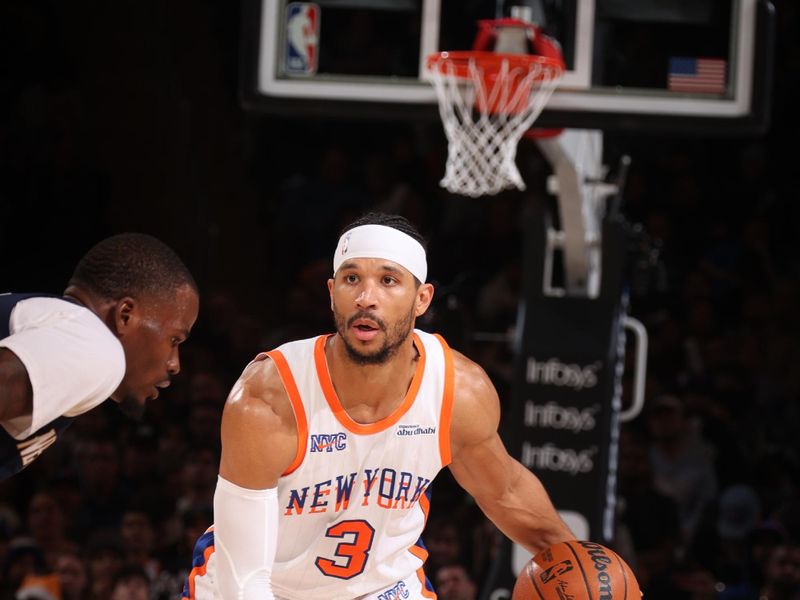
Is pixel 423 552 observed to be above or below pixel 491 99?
below

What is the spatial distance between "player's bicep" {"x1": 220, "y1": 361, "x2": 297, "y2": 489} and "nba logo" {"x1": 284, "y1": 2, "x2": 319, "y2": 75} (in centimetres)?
222

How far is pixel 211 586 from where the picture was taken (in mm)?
3914

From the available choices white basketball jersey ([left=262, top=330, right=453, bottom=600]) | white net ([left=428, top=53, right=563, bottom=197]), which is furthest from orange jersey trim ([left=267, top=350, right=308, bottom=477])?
white net ([left=428, top=53, right=563, bottom=197])

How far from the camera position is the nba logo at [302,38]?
557 centimetres

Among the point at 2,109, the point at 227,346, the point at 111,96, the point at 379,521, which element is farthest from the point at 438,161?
the point at 379,521

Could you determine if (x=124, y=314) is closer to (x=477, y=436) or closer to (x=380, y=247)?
(x=380, y=247)

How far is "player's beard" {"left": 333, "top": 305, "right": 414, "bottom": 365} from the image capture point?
370 centimetres

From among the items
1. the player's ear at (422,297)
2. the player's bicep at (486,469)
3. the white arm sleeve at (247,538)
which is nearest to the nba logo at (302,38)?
Result: the player's ear at (422,297)

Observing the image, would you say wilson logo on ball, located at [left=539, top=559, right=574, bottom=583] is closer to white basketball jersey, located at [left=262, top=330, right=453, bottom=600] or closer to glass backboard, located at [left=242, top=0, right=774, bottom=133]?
white basketball jersey, located at [left=262, top=330, right=453, bottom=600]

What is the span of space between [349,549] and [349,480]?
22cm

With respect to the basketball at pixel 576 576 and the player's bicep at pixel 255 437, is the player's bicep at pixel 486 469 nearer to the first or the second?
the basketball at pixel 576 576

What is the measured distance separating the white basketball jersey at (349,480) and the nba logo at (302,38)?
2001mm

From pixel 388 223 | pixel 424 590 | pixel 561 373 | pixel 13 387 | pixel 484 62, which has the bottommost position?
pixel 424 590

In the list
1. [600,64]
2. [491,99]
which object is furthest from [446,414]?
[600,64]
